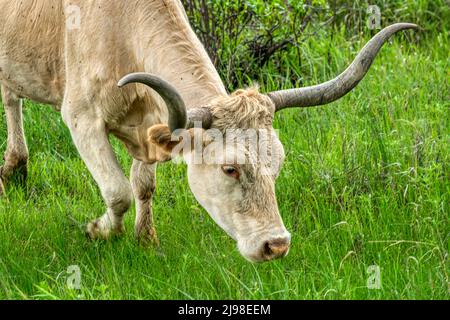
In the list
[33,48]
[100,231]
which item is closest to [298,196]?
[100,231]

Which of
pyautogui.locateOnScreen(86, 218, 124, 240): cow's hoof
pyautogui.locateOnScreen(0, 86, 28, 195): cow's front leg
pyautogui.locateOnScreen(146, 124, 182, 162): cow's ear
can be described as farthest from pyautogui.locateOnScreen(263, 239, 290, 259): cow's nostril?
pyautogui.locateOnScreen(0, 86, 28, 195): cow's front leg

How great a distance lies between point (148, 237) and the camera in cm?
646

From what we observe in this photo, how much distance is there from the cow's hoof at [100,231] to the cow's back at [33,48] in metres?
0.83

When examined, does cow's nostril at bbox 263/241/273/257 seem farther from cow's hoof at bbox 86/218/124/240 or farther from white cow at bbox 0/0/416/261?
cow's hoof at bbox 86/218/124/240

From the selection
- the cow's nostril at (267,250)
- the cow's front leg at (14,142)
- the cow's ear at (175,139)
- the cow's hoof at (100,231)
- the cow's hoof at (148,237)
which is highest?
the cow's ear at (175,139)

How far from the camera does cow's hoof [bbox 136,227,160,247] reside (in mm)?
6371

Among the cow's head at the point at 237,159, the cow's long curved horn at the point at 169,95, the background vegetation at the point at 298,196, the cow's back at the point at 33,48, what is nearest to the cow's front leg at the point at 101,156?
the background vegetation at the point at 298,196

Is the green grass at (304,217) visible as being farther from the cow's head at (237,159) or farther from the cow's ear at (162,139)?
the cow's ear at (162,139)

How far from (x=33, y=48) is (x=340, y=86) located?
A: 2076mm

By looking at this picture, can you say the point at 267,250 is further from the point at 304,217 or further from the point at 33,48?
the point at 33,48

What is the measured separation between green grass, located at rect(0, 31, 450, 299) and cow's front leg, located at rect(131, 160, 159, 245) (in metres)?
0.11

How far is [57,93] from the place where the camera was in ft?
21.8

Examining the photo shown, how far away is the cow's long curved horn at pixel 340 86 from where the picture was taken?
5.64m
